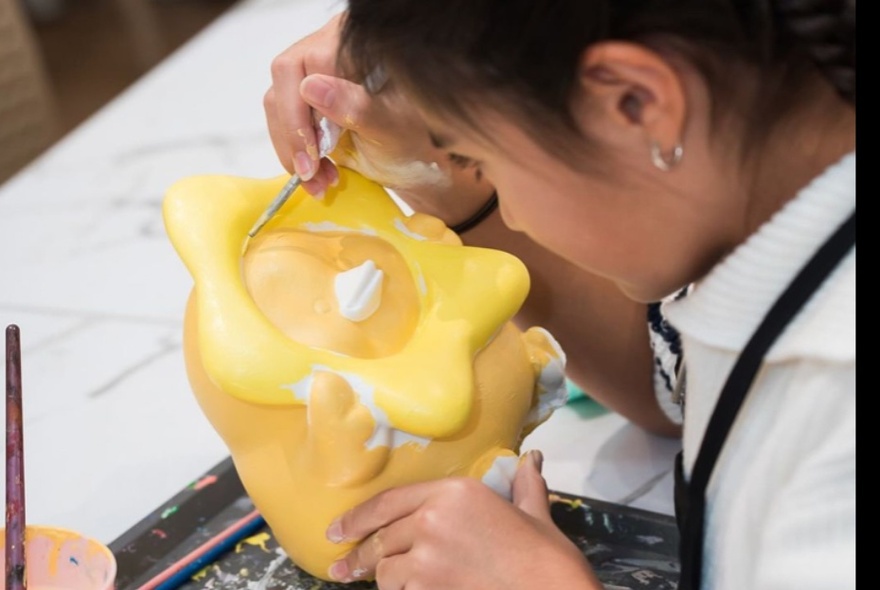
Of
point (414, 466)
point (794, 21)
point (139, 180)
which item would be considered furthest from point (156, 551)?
point (139, 180)

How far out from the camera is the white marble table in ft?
2.61

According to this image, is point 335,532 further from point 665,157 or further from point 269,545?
point 665,157

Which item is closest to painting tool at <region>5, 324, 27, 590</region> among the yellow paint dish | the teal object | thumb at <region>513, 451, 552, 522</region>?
the yellow paint dish

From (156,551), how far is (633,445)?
1.08 ft

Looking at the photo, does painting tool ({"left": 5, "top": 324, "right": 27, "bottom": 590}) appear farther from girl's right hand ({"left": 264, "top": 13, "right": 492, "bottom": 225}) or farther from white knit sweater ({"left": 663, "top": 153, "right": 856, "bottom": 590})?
white knit sweater ({"left": 663, "top": 153, "right": 856, "bottom": 590})

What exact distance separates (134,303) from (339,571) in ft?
1.59

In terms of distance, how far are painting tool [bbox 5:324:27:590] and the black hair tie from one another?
31 centimetres

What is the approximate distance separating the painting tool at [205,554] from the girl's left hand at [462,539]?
12 cm

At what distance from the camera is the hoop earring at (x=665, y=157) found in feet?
1.50

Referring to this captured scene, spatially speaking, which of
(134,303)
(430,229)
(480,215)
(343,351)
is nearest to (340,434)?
(343,351)

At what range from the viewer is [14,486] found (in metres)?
0.58

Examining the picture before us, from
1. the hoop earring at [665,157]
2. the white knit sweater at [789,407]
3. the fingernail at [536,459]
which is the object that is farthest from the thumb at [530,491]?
the hoop earring at [665,157]

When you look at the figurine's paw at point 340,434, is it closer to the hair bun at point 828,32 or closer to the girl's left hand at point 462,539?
the girl's left hand at point 462,539

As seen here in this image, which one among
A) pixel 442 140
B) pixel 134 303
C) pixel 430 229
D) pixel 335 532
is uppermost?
pixel 442 140
